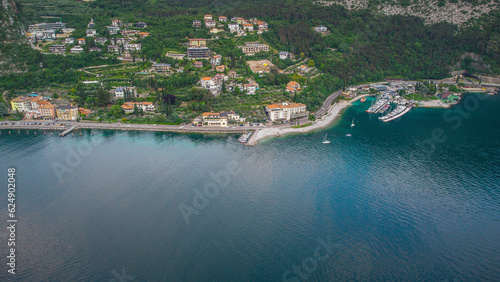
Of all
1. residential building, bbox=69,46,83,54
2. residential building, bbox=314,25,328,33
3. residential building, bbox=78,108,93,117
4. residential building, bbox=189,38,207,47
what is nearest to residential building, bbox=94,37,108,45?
residential building, bbox=69,46,83,54

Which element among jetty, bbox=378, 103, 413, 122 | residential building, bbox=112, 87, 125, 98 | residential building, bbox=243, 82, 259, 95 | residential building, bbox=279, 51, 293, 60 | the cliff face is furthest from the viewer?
the cliff face

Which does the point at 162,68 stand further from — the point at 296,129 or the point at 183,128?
the point at 296,129

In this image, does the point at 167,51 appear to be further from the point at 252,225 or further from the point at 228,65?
the point at 252,225

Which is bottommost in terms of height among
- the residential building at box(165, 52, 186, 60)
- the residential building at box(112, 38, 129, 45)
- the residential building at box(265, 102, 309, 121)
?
the residential building at box(265, 102, 309, 121)

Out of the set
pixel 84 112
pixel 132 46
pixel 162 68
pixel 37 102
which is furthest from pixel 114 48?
pixel 84 112

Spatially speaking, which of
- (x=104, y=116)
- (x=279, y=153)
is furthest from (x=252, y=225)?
(x=104, y=116)

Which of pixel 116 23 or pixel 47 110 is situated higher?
pixel 116 23

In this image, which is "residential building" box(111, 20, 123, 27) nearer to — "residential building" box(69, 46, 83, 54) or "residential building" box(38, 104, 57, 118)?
"residential building" box(69, 46, 83, 54)
